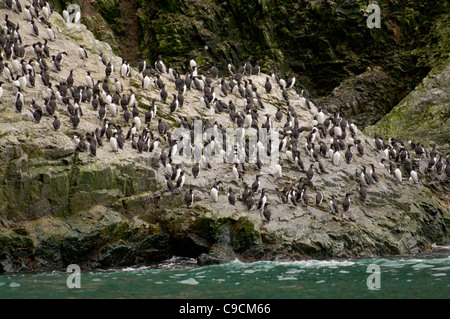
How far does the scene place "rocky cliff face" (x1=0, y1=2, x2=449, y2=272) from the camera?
47.8 feet

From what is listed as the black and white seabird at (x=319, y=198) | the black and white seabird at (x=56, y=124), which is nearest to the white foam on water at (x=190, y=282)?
the black and white seabird at (x=319, y=198)

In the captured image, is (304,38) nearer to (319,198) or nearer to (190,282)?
(319,198)

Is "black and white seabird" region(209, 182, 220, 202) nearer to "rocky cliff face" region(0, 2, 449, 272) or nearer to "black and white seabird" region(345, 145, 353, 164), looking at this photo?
"rocky cliff face" region(0, 2, 449, 272)

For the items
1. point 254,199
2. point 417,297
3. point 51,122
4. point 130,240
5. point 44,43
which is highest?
point 44,43

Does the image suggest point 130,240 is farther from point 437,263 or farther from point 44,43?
point 44,43

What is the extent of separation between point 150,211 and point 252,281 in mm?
5131

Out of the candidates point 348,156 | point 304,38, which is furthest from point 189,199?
point 304,38

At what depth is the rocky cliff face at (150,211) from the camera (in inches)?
574

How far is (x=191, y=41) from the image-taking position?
34031 mm

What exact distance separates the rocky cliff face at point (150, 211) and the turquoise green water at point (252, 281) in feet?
3.10

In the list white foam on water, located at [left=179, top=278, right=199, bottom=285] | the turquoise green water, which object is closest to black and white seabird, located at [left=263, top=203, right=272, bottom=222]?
the turquoise green water

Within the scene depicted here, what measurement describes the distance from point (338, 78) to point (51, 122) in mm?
22882

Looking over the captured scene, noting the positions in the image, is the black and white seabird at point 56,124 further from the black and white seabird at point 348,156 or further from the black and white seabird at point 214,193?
the black and white seabird at point 348,156

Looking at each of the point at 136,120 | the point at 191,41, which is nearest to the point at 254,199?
the point at 136,120
